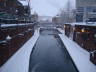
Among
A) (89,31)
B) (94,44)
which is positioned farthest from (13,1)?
(94,44)

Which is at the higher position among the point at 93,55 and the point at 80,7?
the point at 80,7

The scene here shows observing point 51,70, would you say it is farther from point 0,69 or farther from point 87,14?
point 87,14

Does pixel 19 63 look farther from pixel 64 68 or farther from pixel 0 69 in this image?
Answer: pixel 64 68

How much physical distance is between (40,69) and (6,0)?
1001 inches

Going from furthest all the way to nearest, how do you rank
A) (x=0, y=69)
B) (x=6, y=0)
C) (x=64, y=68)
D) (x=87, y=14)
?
(x=87, y=14) < (x=6, y=0) < (x=64, y=68) < (x=0, y=69)

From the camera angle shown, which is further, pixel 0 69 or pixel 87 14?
pixel 87 14

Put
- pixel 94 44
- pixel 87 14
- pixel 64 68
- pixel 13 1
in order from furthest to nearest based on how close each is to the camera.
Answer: pixel 87 14 → pixel 13 1 → pixel 94 44 → pixel 64 68

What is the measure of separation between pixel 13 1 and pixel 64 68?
27164 mm

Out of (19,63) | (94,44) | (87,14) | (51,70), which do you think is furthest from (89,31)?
(87,14)

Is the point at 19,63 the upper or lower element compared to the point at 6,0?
lower

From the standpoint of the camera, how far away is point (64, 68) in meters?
15.5

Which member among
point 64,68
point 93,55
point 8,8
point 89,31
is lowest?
point 64,68

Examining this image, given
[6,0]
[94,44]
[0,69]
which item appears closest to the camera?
[0,69]

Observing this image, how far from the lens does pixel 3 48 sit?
14.2m
